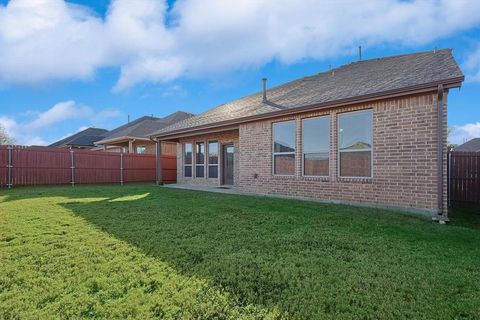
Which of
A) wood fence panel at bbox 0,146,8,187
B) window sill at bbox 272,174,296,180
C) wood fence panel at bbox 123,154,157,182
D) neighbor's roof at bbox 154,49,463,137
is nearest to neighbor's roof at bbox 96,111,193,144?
wood fence panel at bbox 123,154,157,182

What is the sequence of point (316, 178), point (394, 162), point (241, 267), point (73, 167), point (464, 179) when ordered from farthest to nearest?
point (73, 167) < point (464, 179) < point (316, 178) < point (394, 162) < point (241, 267)

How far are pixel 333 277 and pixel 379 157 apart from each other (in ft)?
16.7

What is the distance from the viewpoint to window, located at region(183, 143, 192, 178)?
1564cm

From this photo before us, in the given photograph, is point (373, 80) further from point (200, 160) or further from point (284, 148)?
point (200, 160)

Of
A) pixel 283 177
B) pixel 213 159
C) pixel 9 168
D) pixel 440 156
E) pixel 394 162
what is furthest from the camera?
pixel 213 159

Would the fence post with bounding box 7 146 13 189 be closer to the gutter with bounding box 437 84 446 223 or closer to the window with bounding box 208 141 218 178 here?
the window with bounding box 208 141 218 178

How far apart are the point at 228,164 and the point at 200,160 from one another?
1935 millimetres

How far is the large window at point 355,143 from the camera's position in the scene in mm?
7828

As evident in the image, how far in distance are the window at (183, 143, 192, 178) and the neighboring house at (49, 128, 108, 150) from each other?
16.0m

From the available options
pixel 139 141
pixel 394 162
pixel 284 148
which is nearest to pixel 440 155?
pixel 394 162

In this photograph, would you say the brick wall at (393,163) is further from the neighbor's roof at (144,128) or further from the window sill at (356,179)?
the neighbor's roof at (144,128)

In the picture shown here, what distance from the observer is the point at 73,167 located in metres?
15.8

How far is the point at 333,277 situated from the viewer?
10.7 ft

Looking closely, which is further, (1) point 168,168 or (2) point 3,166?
(1) point 168,168
